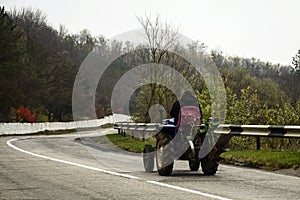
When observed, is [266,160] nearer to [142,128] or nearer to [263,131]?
[263,131]

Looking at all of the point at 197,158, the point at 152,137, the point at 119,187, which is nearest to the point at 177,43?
the point at 152,137

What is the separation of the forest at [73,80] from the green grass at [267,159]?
3273 millimetres

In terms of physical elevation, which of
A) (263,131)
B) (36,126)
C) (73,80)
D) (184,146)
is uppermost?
(73,80)

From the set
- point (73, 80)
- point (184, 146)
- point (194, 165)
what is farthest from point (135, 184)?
point (73, 80)

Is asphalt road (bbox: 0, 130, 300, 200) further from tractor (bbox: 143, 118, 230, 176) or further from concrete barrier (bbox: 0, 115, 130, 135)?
concrete barrier (bbox: 0, 115, 130, 135)

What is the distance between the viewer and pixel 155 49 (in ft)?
103

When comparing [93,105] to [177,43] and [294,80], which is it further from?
[177,43]

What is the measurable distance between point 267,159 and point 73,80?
70.4 metres

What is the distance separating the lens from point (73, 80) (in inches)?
3248

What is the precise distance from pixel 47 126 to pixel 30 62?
9.58 meters

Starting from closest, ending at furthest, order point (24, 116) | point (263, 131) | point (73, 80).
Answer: point (263, 131), point (24, 116), point (73, 80)

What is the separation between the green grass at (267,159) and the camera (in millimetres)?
13047

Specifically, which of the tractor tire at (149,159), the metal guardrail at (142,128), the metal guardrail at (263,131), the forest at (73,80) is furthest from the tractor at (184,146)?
the metal guardrail at (142,128)

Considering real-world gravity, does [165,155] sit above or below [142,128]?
below
